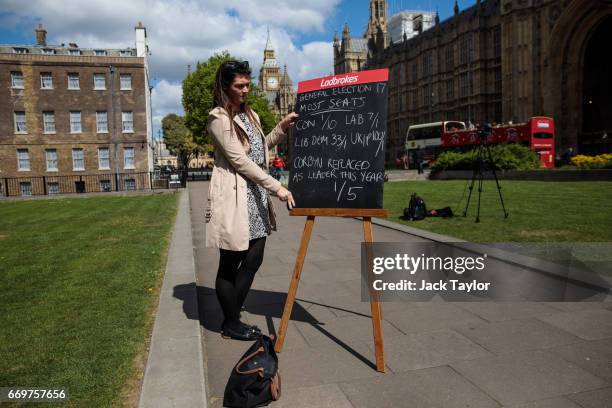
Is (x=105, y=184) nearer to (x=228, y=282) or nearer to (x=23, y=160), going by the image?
(x=23, y=160)

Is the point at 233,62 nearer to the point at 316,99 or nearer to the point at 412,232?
the point at 316,99

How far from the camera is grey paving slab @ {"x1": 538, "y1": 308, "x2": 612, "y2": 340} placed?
370 centimetres

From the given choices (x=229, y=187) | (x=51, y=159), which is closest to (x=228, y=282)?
(x=229, y=187)

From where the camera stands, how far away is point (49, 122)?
1286 inches

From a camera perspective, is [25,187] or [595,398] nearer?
[595,398]

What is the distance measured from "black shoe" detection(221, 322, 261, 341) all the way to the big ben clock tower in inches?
5688

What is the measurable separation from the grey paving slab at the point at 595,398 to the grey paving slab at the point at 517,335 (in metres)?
0.68

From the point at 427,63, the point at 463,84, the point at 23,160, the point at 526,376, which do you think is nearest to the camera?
the point at 526,376

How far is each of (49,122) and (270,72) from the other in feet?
389

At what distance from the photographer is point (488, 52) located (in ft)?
170

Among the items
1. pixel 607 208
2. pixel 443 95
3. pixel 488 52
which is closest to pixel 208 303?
pixel 607 208

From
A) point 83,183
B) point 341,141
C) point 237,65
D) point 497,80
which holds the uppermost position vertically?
point 497,80

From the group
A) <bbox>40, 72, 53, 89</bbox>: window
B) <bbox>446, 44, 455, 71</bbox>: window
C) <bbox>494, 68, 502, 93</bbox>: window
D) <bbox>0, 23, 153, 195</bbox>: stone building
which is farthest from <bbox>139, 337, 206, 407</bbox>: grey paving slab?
<bbox>446, 44, 455, 71</bbox>: window

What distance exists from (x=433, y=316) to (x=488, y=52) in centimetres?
5545
